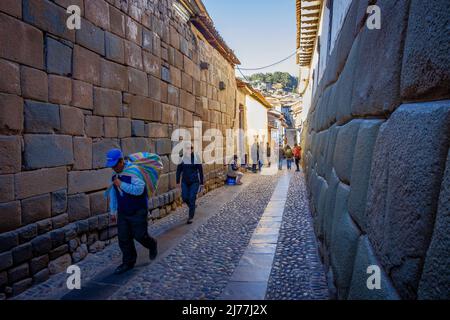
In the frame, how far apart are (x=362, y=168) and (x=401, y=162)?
2.55 ft

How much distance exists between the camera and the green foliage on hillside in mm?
68875

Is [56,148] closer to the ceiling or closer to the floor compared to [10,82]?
closer to the floor

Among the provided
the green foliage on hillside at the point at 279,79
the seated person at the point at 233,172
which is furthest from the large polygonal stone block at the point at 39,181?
the green foliage on hillside at the point at 279,79

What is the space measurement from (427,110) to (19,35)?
388cm

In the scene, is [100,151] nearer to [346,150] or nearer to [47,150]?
[47,150]

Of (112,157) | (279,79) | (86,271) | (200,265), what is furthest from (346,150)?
(279,79)

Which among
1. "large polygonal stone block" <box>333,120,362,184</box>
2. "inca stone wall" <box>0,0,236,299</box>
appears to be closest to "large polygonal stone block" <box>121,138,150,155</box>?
"inca stone wall" <box>0,0,236,299</box>

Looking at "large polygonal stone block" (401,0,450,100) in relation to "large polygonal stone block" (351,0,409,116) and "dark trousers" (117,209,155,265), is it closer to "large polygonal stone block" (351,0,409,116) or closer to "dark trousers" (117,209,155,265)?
"large polygonal stone block" (351,0,409,116)

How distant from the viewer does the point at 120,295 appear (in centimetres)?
340

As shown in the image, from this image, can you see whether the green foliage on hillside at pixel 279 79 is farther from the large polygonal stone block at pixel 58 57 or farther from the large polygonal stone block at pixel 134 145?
the large polygonal stone block at pixel 58 57

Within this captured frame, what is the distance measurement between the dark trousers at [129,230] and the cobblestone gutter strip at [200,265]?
11.5 inches

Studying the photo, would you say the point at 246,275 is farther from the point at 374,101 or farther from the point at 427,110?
the point at 427,110
